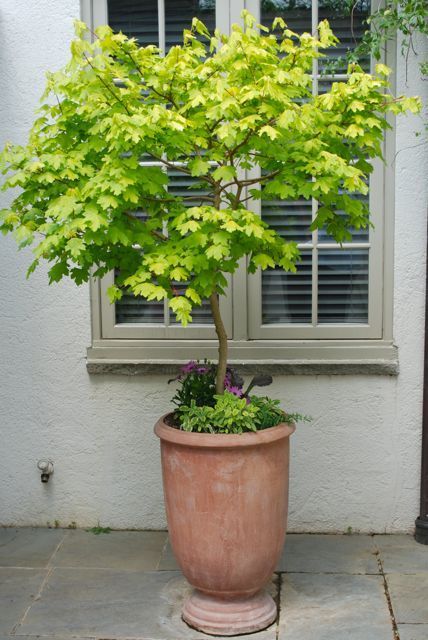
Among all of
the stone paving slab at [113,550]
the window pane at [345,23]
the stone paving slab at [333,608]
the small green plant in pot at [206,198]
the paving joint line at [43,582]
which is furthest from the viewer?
the window pane at [345,23]

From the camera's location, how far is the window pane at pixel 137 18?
509cm

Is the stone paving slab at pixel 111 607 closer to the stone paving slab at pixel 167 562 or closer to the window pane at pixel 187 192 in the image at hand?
the stone paving slab at pixel 167 562

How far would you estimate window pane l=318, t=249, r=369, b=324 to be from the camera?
516cm

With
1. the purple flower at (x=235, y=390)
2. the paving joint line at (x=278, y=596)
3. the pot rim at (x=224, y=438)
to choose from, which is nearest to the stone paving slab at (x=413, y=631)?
the paving joint line at (x=278, y=596)

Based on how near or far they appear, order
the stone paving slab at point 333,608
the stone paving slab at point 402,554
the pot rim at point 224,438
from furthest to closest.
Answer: the stone paving slab at point 402,554 → the stone paving slab at point 333,608 → the pot rim at point 224,438

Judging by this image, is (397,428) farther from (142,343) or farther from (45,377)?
(45,377)

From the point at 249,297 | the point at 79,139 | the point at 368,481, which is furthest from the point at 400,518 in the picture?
the point at 79,139

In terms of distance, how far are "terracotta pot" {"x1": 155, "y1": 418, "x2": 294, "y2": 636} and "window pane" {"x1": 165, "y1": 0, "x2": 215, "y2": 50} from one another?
2348 millimetres

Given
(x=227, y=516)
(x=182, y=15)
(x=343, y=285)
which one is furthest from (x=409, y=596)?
(x=182, y=15)

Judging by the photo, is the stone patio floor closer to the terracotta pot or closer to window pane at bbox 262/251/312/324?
the terracotta pot

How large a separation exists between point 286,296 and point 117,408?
3.96 ft

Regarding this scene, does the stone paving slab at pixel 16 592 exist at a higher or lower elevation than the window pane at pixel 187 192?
→ lower

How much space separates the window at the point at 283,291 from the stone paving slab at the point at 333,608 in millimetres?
1255

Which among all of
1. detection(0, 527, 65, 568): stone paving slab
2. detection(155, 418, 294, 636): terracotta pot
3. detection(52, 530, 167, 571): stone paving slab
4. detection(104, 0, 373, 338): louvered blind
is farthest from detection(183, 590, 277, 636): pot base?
detection(104, 0, 373, 338): louvered blind
